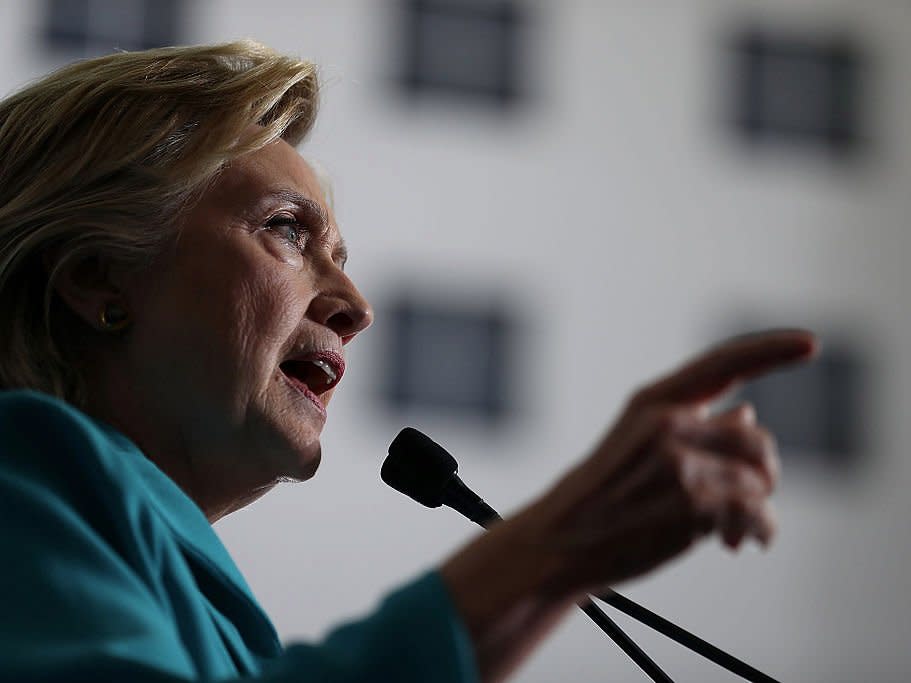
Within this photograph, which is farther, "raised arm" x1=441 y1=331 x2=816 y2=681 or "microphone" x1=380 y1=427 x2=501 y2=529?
"microphone" x1=380 y1=427 x2=501 y2=529

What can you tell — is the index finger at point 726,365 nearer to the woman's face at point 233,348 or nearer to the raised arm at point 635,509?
the raised arm at point 635,509

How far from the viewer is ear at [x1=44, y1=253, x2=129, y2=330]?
1.71m

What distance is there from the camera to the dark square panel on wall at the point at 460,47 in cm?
1086

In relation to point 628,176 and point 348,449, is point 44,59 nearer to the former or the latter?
point 348,449

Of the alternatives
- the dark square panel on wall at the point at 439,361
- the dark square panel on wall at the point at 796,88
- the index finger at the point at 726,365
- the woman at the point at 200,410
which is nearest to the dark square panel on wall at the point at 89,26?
the dark square panel on wall at the point at 439,361

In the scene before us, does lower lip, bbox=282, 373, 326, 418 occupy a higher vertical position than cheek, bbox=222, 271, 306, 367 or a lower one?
lower

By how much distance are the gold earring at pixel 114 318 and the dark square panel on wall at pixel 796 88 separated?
33.9ft

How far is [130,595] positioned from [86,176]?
62cm

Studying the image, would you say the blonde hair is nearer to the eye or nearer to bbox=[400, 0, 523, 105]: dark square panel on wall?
the eye

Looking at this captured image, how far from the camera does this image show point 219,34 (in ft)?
34.5

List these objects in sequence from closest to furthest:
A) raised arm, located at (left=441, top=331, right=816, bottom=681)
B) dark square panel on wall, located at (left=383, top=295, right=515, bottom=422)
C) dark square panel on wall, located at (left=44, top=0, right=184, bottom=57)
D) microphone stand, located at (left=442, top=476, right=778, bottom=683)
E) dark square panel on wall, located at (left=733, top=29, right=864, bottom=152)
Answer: raised arm, located at (left=441, top=331, right=816, bottom=681), microphone stand, located at (left=442, top=476, right=778, bottom=683), dark square panel on wall, located at (left=44, top=0, right=184, bottom=57), dark square panel on wall, located at (left=383, top=295, right=515, bottom=422), dark square panel on wall, located at (left=733, top=29, right=864, bottom=152)

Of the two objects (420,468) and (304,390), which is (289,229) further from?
(420,468)

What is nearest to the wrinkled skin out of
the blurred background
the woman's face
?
the woman's face

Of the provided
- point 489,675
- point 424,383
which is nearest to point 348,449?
point 424,383
